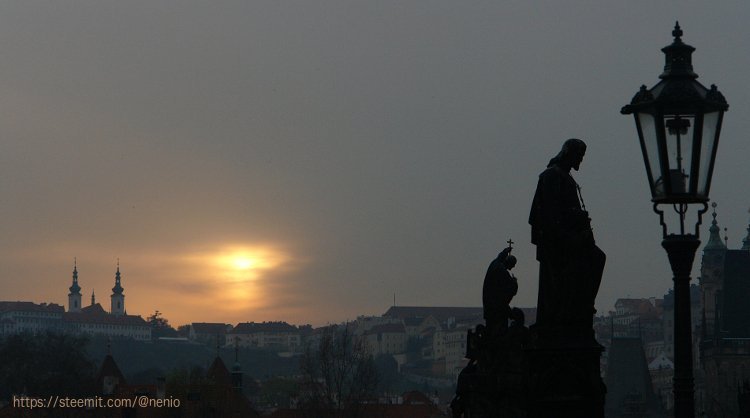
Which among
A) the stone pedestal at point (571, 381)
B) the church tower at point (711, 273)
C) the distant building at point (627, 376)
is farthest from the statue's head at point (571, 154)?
the church tower at point (711, 273)

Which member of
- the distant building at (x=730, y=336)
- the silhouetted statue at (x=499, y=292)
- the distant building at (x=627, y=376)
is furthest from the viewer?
the distant building at (x=627, y=376)

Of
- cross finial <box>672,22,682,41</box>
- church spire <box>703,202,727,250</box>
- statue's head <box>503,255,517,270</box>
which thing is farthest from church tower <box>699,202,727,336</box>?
cross finial <box>672,22,682,41</box>

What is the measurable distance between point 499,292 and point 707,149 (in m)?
6.96

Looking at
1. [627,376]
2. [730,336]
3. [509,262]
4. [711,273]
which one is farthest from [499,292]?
[711,273]

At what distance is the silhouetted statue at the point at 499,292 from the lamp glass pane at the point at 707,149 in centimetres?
679

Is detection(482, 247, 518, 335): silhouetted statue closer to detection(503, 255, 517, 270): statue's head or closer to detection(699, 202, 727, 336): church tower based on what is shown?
detection(503, 255, 517, 270): statue's head

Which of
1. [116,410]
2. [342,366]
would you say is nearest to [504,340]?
[342,366]

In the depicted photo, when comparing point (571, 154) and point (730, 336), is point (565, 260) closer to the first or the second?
point (571, 154)

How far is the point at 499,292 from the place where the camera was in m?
16.0

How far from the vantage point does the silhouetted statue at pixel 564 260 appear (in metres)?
9.12

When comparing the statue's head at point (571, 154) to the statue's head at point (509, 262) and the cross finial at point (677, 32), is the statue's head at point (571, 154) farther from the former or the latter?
the statue's head at point (509, 262)

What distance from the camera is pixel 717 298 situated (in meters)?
131

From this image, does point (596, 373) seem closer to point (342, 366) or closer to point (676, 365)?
point (676, 365)

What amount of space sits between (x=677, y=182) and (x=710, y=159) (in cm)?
21
